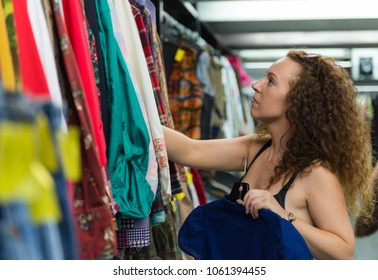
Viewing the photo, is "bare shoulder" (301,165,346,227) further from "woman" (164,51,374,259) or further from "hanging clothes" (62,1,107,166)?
"hanging clothes" (62,1,107,166)

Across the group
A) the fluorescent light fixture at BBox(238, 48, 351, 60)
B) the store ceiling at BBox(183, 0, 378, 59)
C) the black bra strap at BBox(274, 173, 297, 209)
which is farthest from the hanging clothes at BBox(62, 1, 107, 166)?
the fluorescent light fixture at BBox(238, 48, 351, 60)

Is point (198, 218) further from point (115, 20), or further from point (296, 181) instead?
point (115, 20)

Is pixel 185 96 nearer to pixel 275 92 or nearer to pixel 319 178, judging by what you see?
pixel 275 92

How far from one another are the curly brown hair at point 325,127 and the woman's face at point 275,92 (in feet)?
0.07

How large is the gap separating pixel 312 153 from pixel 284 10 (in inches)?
136

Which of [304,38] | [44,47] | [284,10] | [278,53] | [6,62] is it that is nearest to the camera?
[6,62]

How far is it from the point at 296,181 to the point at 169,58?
1.75 m

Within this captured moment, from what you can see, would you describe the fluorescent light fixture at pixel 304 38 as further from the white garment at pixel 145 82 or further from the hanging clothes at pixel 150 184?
the hanging clothes at pixel 150 184

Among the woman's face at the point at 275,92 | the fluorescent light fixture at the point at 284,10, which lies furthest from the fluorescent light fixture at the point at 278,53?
the woman's face at the point at 275,92

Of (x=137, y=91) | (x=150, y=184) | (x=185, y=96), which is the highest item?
(x=137, y=91)

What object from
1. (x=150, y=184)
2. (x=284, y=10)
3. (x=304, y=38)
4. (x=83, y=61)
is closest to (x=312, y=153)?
(x=150, y=184)

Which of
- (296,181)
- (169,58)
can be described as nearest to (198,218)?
(296,181)

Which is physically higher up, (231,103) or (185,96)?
(185,96)

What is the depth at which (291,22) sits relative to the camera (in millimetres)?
5500
